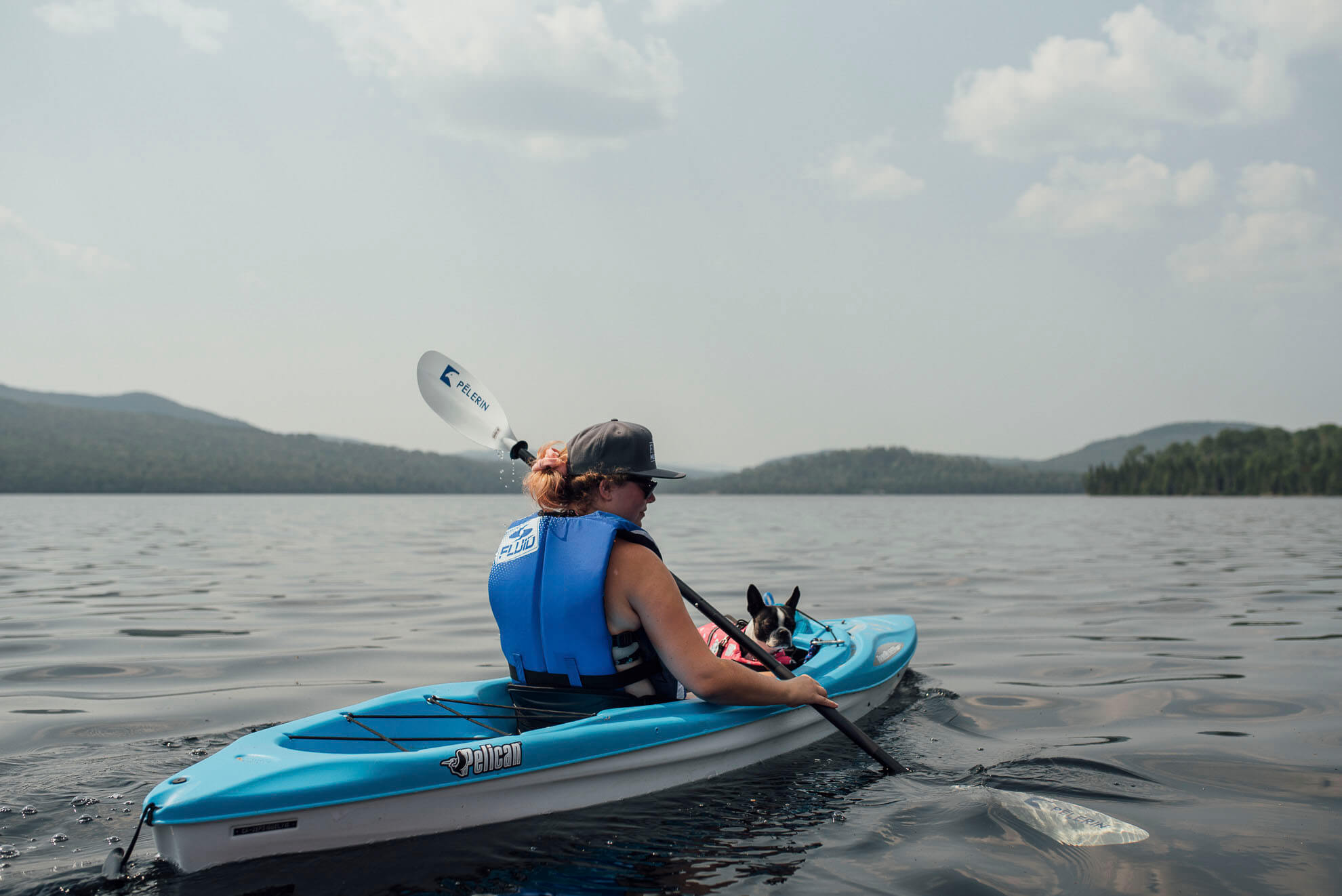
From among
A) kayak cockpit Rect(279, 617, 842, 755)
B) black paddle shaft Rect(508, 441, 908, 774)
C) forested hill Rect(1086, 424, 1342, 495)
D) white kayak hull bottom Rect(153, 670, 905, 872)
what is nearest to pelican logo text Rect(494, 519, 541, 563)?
black paddle shaft Rect(508, 441, 908, 774)

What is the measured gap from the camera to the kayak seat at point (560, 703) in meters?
4.41

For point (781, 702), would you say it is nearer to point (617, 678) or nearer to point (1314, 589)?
point (617, 678)

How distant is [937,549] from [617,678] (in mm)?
18926

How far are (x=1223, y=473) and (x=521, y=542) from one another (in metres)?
116

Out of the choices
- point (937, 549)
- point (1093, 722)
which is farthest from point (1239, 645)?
point (937, 549)

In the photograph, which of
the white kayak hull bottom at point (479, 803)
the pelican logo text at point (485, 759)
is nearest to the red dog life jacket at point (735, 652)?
the white kayak hull bottom at point (479, 803)

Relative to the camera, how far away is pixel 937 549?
22016 millimetres

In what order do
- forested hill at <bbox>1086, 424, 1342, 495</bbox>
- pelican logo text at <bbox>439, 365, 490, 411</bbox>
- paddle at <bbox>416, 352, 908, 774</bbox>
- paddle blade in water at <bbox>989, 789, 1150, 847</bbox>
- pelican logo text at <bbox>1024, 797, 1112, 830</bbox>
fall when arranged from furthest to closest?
forested hill at <bbox>1086, 424, 1342, 495</bbox> < pelican logo text at <bbox>439, 365, 490, 411</bbox> < paddle at <bbox>416, 352, 908, 774</bbox> < pelican logo text at <bbox>1024, 797, 1112, 830</bbox> < paddle blade in water at <bbox>989, 789, 1150, 847</bbox>

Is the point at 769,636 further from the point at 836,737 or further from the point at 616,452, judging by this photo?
the point at 616,452

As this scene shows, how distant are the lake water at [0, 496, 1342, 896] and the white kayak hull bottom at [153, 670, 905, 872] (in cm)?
8

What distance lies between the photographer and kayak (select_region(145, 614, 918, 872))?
11.0 feet

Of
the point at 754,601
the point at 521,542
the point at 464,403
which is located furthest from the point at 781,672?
the point at 464,403

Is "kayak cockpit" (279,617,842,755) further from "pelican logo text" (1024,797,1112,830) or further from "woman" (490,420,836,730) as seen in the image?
"pelican logo text" (1024,797,1112,830)

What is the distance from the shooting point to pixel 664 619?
13.4 feet
